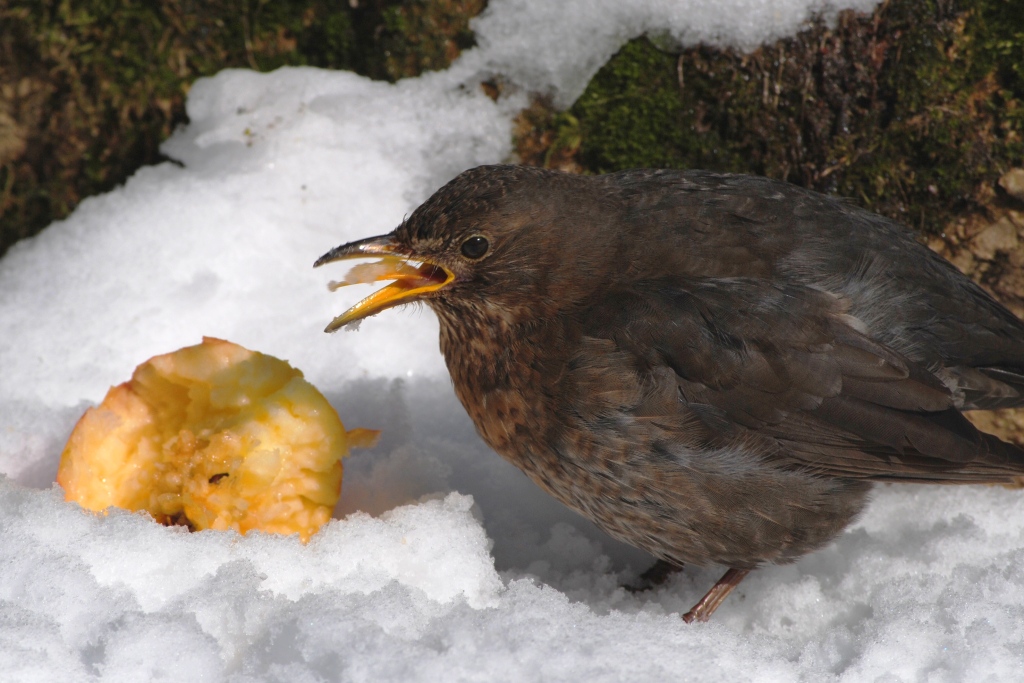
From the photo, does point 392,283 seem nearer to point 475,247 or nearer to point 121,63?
point 475,247

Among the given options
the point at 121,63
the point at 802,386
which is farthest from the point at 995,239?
the point at 121,63

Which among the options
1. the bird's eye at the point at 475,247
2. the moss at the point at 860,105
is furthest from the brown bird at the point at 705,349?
the moss at the point at 860,105

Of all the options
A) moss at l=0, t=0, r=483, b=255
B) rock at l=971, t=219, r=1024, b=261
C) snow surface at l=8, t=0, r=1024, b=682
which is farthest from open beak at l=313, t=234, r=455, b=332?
rock at l=971, t=219, r=1024, b=261

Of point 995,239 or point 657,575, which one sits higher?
point 995,239

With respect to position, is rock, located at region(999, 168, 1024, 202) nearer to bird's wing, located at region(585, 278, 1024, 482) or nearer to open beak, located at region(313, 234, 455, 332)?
bird's wing, located at region(585, 278, 1024, 482)

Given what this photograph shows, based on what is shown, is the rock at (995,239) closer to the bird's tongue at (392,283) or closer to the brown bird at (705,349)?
the brown bird at (705,349)

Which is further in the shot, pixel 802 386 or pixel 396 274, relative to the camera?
pixel 396 274

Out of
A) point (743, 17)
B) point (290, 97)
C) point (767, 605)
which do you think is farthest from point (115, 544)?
point (743, 17)
